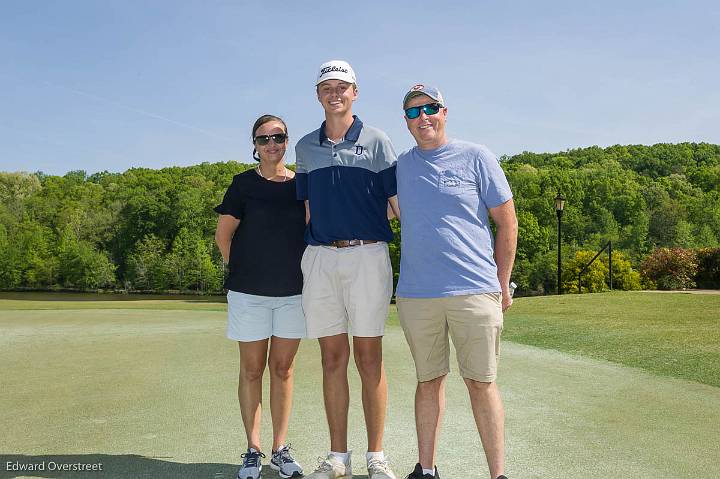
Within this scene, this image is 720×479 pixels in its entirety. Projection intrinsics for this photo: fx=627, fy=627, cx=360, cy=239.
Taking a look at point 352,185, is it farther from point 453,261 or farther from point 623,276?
point 623,276

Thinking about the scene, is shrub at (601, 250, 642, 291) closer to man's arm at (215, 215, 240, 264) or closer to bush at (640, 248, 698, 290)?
bush at (640, 248, 698, 290)

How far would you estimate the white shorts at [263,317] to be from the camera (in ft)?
13.4

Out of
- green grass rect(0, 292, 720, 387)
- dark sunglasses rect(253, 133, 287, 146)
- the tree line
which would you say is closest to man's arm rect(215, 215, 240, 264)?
dark sunglasses rect(253, 133, 287, 146)

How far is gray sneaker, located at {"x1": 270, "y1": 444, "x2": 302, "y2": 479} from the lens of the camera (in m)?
3.89

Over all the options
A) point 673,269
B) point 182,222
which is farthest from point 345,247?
point 182,222

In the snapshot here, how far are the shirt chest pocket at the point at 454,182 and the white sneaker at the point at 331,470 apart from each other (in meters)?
1.75

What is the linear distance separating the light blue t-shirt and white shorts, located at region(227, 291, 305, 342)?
2.92ft

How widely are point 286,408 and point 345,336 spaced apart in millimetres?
693

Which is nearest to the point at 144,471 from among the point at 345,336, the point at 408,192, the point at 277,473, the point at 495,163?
the point at 277,473

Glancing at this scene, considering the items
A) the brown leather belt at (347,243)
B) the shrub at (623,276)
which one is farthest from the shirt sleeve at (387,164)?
the shrub at (623,276)

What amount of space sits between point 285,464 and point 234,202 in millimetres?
1700

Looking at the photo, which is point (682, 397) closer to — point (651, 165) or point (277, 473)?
point (277, 473)

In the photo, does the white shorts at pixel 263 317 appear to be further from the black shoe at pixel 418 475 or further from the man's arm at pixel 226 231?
the black shoe at pixel 418 475

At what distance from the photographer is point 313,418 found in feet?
16.6
